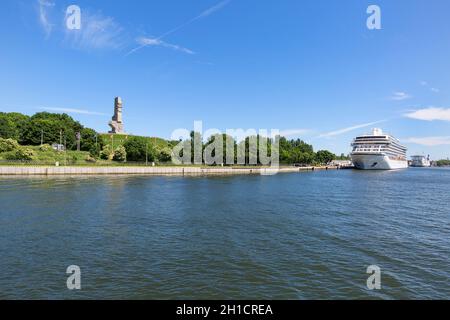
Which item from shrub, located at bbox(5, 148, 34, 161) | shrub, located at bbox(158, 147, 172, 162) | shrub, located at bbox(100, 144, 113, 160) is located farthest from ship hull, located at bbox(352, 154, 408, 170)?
shrub, located at bbox(5, 148, 34, 161)

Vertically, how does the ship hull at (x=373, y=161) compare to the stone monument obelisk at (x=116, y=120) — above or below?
below

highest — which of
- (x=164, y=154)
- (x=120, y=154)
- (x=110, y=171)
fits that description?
(x=164, y=154)

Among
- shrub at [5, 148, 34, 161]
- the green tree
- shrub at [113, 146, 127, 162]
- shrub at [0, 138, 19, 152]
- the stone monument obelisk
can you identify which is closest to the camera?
shrub at [5, 148, 34, 161]

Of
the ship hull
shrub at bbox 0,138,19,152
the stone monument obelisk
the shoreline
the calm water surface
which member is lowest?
the calm water surface

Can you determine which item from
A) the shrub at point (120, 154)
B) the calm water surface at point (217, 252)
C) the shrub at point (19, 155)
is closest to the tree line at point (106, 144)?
the shrub at point (120, 154)

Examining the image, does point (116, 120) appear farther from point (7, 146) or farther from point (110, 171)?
point (110, 171)

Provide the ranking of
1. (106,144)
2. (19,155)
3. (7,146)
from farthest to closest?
1. (106,144)
2. (7,146)
3. (19,155)

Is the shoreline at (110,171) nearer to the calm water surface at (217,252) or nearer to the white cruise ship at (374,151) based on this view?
the calm water surface at (217,252)

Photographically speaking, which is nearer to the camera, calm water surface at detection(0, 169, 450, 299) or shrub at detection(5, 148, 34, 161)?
calm water surface at detection(0, 169, 450, 299)

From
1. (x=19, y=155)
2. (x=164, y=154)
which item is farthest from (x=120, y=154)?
(x=19, y=155)

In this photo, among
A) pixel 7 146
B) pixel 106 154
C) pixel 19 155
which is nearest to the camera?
pixel 19 155

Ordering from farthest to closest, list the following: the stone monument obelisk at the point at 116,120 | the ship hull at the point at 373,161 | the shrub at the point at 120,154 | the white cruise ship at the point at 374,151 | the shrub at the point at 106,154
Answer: the stone monument obelisk at the point at 116,120 → the white cruise ship at the point at 374,151 → the ship hull at the point at 373,161 → the shrub at the point at 106,154 → the shrub at the point at 120,154

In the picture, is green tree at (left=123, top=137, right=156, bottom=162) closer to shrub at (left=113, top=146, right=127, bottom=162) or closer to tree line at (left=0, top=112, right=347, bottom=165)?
tree line at (left=0, top=112, right=347, bottom=165)

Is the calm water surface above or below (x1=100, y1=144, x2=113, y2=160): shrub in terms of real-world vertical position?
below
